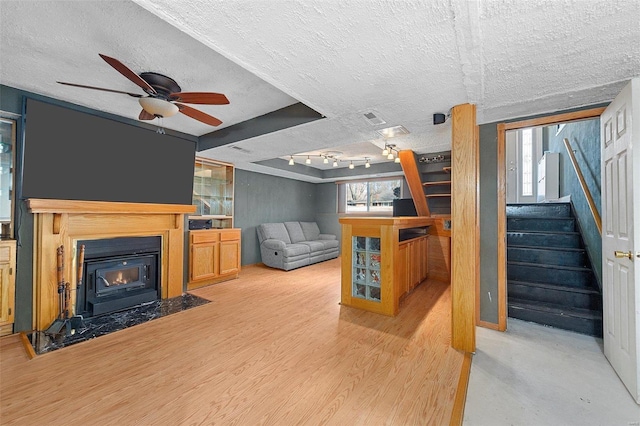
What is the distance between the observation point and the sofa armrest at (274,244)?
5500mm

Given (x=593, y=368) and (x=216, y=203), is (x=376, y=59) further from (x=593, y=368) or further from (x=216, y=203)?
(x=216, y=203)

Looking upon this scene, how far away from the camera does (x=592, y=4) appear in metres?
1.25

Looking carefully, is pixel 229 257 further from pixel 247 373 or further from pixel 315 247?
pixel 247 373

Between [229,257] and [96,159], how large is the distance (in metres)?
2.46

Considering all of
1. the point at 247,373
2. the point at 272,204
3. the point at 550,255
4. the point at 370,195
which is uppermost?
the point at 370,195

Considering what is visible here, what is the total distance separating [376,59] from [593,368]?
9.46 ft

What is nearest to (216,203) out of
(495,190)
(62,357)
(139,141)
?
(139,141)

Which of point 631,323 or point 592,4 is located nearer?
point 592,4

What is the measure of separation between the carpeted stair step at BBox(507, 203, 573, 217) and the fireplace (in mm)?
5318

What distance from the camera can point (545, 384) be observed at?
6.03ft

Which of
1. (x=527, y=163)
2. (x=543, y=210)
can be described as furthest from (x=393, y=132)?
(x=527, y=163)

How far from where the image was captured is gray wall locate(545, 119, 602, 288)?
9.50ft

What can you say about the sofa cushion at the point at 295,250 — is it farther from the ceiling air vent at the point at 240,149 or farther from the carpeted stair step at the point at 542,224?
the carpeted stair step at the point at 542,224

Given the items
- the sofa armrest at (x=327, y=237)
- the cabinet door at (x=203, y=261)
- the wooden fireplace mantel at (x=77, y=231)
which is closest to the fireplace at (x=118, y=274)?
the wooden fireplace mantel at (x=77, y=231)
